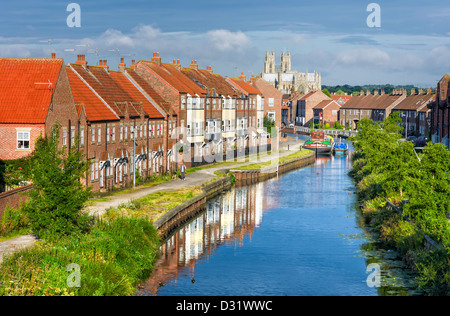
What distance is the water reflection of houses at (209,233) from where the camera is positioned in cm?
3266

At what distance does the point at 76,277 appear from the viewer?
2308 cm

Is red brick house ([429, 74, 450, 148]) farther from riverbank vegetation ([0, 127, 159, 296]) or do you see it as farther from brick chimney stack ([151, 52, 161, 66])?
riverbank vegetation ([0, 127, 159, 296])

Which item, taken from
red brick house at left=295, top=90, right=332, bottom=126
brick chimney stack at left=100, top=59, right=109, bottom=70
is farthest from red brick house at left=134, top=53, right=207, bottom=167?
red brick house at left=295, top=90, right=332, bottom=126

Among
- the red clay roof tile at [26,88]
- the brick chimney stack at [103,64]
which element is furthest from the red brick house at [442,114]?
the red clay roof tile at [26,88]

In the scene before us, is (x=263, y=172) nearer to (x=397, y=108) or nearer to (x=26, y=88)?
(x=26, y=88)

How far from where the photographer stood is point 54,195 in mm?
28312

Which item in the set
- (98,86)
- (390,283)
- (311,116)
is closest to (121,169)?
(98,86)

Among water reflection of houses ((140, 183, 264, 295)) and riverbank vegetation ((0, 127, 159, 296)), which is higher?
riverbank vegetation ((0, 127, 159, 296))

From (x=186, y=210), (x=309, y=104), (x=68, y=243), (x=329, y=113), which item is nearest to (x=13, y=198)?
(x=68, y=243)

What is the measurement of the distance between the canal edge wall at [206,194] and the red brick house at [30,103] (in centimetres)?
836

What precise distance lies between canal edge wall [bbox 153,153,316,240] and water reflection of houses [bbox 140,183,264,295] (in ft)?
1.83

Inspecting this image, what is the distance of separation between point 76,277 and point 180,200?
24181mm

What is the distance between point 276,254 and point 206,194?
20.0 m

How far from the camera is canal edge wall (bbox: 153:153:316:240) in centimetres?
4059
